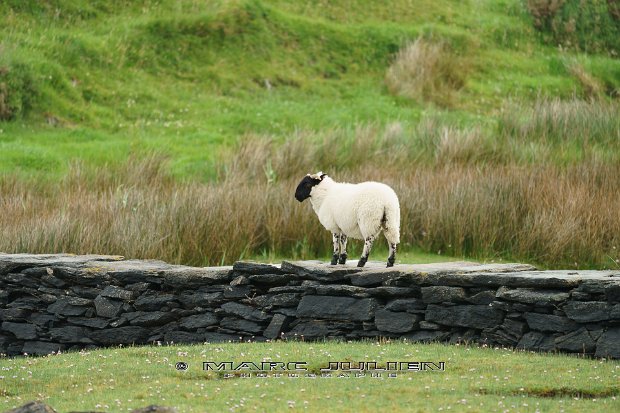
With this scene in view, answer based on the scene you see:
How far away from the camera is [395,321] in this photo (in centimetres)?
1146

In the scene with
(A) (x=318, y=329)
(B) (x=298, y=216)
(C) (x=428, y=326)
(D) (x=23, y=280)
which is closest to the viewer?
(C) (x=428, y=326)

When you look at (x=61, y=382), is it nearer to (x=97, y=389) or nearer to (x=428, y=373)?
(x=97, y=389)

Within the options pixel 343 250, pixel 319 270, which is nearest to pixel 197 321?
pixel 319 270

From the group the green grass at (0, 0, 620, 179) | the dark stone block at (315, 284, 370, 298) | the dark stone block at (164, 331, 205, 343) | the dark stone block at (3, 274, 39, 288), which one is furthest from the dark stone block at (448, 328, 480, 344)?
the green grass at (0, 0, 620, 179)

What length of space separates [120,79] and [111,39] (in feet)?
5.39

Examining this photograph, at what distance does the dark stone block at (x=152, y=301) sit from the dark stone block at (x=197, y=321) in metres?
0.29

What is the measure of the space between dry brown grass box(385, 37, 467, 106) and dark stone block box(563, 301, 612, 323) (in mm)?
17846

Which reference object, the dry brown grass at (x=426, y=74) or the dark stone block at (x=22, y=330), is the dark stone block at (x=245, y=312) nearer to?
the dark stone block at (x=22, y=330)

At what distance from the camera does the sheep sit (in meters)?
11.2

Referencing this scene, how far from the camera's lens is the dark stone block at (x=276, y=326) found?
1199 centimetres

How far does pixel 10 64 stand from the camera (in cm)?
2459

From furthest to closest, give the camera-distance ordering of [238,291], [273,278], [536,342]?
[238,291] → [273,278] → [536,342]

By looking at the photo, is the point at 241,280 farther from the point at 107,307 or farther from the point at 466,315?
the point at 466,315

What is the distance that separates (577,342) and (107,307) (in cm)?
553
